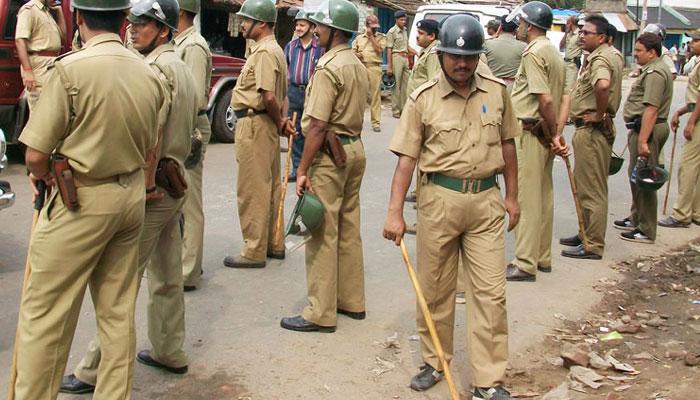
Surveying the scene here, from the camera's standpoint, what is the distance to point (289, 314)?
6090mm

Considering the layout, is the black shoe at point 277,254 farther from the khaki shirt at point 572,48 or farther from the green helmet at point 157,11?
the khaki shirt at point 572,48

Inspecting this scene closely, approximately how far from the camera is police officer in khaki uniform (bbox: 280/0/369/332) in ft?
18.2

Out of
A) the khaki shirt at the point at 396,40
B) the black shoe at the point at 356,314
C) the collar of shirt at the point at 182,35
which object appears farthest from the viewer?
the khaki shirt at the point at 396,40

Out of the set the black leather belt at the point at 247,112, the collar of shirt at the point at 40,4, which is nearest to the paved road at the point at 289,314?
the black leather belt at the point at 247,112

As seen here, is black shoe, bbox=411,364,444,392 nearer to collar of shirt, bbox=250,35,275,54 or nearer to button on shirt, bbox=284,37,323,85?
collar of shirt, bbox=250,35,275,54

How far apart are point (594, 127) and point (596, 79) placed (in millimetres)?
469

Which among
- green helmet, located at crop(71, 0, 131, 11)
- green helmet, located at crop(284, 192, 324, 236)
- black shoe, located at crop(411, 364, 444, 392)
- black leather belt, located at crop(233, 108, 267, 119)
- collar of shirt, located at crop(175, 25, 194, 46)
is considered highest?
green helmet, located at crop(71, 0, 131, 11)

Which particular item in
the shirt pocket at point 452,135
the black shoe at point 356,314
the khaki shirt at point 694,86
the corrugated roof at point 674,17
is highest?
the shirt pocket at point 452,135

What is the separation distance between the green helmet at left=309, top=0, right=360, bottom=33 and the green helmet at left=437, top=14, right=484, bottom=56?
1.24 metres

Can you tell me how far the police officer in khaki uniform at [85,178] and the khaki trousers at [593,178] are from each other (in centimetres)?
492

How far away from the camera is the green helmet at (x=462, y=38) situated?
4.46 metres

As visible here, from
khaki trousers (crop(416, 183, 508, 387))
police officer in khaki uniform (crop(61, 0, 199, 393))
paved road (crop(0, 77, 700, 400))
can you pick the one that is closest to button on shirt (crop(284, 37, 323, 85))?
paved road (crop(0, 77, 700, 400))

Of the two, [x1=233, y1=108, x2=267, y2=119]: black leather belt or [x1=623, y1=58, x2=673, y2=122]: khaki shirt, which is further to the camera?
[x1=623, y1=58, x2=673, y2=122]: khaki shirt

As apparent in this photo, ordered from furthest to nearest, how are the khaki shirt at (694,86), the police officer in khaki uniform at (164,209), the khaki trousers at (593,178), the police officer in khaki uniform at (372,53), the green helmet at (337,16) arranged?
the police officer in khaki uniform at (372,53), the khaki shirt at (694,86), the khaki trousers at (593,178), the green helmet at (337,16), the police officer in khaki uniform at (164,209)
